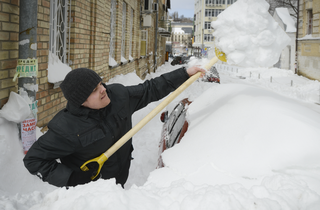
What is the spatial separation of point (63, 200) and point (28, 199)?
110 centimetres

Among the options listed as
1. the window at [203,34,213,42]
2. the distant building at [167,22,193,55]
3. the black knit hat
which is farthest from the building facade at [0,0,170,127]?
the distant building at [167,22,193,55]

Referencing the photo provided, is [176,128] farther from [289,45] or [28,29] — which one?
[289,45]

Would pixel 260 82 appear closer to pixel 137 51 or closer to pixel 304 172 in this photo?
pixel 137 51

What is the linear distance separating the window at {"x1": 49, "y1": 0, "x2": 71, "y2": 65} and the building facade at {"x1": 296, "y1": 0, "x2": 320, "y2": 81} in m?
15.3

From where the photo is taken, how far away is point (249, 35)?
263 centimetres

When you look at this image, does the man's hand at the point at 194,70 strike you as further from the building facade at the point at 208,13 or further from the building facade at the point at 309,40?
the building facade at the point at 208,13

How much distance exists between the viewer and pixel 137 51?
1210 centimetres

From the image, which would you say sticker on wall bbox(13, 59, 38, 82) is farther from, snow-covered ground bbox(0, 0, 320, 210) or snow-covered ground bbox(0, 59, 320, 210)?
snow-covered ground bbox(0, 59, 320, 210)

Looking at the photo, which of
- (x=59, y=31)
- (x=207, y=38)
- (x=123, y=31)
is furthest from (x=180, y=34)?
(x=59, y=31)

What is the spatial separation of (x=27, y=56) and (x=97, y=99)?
1.26 meters

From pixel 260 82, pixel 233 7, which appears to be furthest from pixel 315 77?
pixel 233 7

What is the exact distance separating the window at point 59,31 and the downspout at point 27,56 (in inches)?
54.7

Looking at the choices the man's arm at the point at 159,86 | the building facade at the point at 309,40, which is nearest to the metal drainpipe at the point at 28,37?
the man's arm at the point at 159,86

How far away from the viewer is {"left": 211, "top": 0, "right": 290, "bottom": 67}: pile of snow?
2605 mm
